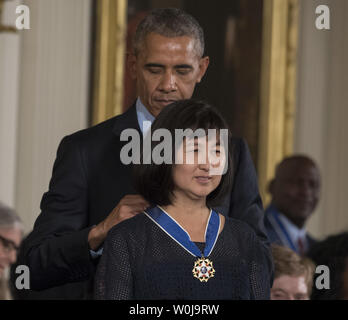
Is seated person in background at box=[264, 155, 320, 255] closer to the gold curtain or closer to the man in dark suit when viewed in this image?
the gold curtain

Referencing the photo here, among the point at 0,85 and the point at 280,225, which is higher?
the point at 0,85

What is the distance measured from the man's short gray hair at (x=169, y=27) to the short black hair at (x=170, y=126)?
0.67 ft

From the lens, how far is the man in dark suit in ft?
6.96

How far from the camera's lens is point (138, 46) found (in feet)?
7.14

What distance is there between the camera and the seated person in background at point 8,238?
2662 mm

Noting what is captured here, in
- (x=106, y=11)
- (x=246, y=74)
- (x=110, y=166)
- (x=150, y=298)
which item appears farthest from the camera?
(x=246, y=74)

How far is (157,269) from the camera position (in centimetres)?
193

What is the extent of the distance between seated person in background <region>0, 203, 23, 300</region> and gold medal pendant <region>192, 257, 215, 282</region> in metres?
0.80

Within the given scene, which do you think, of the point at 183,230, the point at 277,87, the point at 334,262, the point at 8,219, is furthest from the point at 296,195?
the point at 183,230

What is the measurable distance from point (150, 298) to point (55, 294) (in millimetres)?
499

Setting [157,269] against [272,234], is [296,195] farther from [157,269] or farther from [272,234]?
[157,269]

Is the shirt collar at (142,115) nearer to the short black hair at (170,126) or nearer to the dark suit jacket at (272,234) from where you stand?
the short black hair at (170,126)
